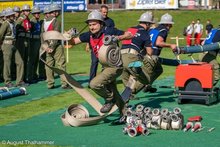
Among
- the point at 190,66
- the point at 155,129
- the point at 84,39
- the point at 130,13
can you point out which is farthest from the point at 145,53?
the point at 130,13

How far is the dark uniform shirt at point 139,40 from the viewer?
1141cm

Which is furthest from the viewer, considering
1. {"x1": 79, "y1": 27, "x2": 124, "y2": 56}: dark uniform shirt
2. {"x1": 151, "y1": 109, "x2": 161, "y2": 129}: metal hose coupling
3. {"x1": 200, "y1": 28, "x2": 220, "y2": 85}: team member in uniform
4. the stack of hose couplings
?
{"x1": 200, "y1": 28, "x2": 220, "y2": 85}: team member in uniform

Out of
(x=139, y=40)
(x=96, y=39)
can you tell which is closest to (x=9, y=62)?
(x=139, y=40)

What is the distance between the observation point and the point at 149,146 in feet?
26.6

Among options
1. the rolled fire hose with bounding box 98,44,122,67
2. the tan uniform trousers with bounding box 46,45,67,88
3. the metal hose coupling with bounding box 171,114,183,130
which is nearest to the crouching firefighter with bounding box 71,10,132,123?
the rolled fire hose with bounding box 98,44,122,67

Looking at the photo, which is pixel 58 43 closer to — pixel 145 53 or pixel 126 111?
pixel 145 53

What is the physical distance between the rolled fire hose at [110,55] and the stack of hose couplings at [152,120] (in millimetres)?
905

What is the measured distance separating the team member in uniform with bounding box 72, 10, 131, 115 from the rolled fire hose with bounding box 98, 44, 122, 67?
5.0 inches

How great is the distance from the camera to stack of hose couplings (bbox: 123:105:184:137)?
890cm

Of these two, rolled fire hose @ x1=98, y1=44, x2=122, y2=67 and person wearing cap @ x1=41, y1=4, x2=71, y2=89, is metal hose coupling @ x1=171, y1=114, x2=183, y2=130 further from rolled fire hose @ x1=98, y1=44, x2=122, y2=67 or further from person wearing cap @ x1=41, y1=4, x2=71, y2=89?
person wearing cap @ x1=41, y1=4, x2=71, y2=89

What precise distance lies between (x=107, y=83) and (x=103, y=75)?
21cm

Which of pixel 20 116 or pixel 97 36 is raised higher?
pixel 97 36

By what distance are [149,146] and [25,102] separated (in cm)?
516

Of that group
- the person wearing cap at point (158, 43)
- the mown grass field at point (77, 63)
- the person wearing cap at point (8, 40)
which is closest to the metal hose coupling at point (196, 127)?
the person wearing cap at point (158, 43)
